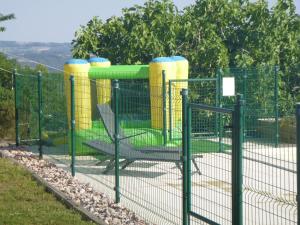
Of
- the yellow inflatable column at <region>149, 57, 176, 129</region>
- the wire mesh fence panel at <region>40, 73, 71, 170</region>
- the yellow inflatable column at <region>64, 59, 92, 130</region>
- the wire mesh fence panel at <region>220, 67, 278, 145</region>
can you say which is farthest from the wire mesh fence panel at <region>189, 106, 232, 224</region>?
the wire mesh fence panel at <region>220, 67, 278, 145</region>

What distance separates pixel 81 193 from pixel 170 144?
381cm

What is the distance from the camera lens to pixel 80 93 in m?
13.7

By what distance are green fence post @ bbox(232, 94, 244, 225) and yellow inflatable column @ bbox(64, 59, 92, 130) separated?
8.26 meters

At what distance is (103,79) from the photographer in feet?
46.8

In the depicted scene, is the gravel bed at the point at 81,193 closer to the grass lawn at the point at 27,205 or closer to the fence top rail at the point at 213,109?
the grass lawn at the point at 27,205

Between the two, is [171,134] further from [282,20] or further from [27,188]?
[282,20]

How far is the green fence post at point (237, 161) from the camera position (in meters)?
5.46

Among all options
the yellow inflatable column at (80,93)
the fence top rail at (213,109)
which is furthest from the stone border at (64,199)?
the fence top rail at (213,109)

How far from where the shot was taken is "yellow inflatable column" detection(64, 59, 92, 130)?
13617 mm

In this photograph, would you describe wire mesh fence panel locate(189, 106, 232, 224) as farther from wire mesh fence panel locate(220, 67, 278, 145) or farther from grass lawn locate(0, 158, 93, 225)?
wire mesh fence panel locate(220, 67, 278, 145)

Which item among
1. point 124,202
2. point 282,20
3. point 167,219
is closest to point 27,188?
point 124,202

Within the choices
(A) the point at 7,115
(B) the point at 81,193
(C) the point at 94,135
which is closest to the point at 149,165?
(C) the point at 94,135

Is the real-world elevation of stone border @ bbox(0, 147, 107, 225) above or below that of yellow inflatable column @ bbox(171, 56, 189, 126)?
below

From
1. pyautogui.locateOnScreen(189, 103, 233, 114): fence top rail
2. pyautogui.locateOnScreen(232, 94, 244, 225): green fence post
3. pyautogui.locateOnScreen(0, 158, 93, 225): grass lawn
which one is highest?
pyautogui.locateOnScreen(189, 103, 233, 114): fence top rail
